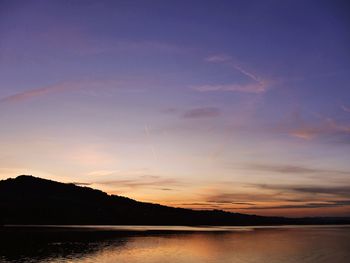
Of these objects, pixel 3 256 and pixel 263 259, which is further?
pixel 263 259

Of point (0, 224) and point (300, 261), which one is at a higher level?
point (0, 224)

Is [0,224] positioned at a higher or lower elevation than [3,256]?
higher

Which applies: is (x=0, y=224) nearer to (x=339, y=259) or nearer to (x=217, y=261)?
(x=217, y=261)

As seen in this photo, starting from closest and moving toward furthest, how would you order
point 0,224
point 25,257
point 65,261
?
point 65,261, point 25,257, point 0,224

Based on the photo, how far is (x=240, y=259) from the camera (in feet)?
217

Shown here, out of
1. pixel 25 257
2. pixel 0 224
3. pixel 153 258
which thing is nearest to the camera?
pixel 25 257

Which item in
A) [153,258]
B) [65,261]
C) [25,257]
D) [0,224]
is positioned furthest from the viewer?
[0,224]

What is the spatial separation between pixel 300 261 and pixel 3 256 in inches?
1828

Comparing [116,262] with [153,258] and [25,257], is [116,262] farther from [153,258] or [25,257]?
[25,257]

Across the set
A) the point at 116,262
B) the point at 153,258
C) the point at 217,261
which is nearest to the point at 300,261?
the point at 217,261

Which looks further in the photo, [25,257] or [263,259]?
[263,259]

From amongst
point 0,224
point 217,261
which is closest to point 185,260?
point 217,261

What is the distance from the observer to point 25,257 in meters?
61.4

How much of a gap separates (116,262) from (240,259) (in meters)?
21.0
